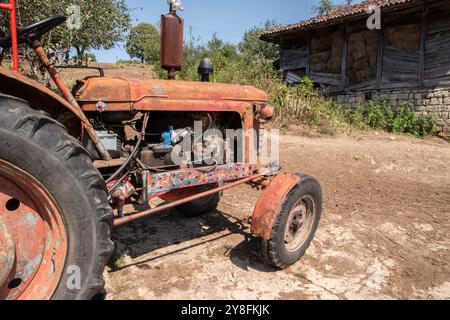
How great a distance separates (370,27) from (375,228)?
354 inches

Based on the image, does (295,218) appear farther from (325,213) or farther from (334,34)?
(334,34)

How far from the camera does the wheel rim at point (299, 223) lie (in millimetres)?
3125

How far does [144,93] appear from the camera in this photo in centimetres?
259

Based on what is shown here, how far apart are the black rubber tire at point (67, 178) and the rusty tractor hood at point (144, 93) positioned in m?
0.66

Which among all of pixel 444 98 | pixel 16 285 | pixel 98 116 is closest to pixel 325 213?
pixel 98 116

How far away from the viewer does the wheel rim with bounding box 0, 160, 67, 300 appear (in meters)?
1.75

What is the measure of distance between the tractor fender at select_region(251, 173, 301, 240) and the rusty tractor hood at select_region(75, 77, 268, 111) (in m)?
0.90

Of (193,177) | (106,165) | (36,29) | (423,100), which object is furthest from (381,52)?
(36,29)

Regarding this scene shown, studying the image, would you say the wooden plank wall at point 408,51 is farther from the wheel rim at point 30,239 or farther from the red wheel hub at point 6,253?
the red wheel hub at point 6,253

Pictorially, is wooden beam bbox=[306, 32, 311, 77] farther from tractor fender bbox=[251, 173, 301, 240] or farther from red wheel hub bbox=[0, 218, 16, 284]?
red wheel hub bbox=[0, 218, 16, 284]

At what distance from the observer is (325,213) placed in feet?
14.8

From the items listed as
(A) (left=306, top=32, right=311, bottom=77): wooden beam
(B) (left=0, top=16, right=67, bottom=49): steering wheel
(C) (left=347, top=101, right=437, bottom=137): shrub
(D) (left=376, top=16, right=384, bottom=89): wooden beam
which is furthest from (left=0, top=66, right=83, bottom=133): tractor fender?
(A) (left=306, top=32, right=311, bottom=77): wooden beam

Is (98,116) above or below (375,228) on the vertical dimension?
above

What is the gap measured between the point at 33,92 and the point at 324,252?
2.79 meters
